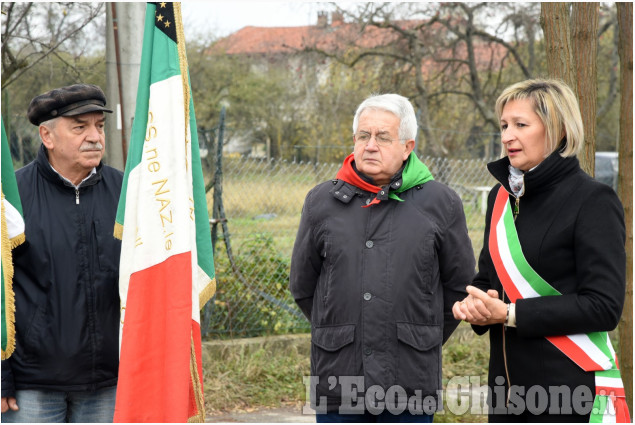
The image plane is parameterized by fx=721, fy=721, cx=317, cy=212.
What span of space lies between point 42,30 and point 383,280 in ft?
18.8

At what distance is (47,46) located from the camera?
6.65 meters

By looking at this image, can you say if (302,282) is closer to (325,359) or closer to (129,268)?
(325,359)

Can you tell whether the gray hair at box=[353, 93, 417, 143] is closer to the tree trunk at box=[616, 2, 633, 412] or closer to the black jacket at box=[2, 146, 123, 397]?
the black jacket at box=[2, 146, 123, 397]

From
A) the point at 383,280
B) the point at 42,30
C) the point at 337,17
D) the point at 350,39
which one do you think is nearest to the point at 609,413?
the point at 383,280

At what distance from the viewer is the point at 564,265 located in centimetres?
256

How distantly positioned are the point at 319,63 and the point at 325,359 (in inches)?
614

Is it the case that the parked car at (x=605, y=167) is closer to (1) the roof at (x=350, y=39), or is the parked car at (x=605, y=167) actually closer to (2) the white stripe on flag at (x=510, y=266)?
(1) the roof at (x=350, y=39)

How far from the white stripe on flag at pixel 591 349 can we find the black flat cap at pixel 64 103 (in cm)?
209

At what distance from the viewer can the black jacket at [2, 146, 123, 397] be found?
292cm

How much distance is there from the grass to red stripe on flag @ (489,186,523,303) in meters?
2.54

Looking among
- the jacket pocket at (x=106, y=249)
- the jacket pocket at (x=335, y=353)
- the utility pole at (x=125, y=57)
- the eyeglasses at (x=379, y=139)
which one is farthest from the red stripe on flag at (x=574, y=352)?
the utility pole at (x=125, y=57)

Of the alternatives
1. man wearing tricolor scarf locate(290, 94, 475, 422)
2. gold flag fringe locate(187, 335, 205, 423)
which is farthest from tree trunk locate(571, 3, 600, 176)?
gold flag fringe locate(187, 335, 205, 423)

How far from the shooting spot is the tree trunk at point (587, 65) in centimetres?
389

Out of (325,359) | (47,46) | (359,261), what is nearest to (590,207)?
(359,261)
